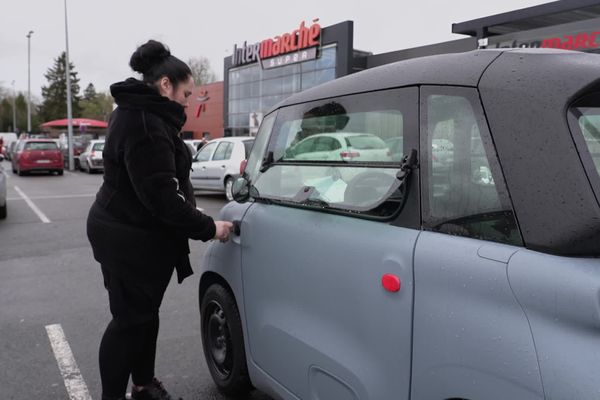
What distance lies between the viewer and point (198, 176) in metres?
13.2

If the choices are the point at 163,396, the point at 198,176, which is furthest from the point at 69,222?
the point at 163,396

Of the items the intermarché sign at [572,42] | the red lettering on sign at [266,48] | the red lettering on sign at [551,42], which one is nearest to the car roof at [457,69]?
the intermarché sign at [572,42]

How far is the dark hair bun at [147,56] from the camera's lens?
2.45m

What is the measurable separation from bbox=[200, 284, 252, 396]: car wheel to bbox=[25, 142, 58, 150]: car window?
20819mm

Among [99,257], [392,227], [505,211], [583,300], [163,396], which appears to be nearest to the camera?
[583,300]

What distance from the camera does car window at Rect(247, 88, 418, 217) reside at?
1.91 metres

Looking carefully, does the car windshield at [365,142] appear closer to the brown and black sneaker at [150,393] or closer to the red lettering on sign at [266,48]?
the brown and black sneaker at [150,393]

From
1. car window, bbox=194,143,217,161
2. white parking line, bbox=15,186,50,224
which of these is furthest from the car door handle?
car window, bbox=194,143,217,161

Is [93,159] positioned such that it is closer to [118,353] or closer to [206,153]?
[206,153]

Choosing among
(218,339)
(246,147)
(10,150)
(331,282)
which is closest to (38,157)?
(246,147)

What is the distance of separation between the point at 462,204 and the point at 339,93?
832 millimetres

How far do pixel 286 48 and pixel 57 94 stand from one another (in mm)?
67451

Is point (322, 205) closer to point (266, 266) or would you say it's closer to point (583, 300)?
point (266, 266)

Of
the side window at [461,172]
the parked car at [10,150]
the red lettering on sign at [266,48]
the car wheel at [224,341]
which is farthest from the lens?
the red lettering on sign at [266,48]
